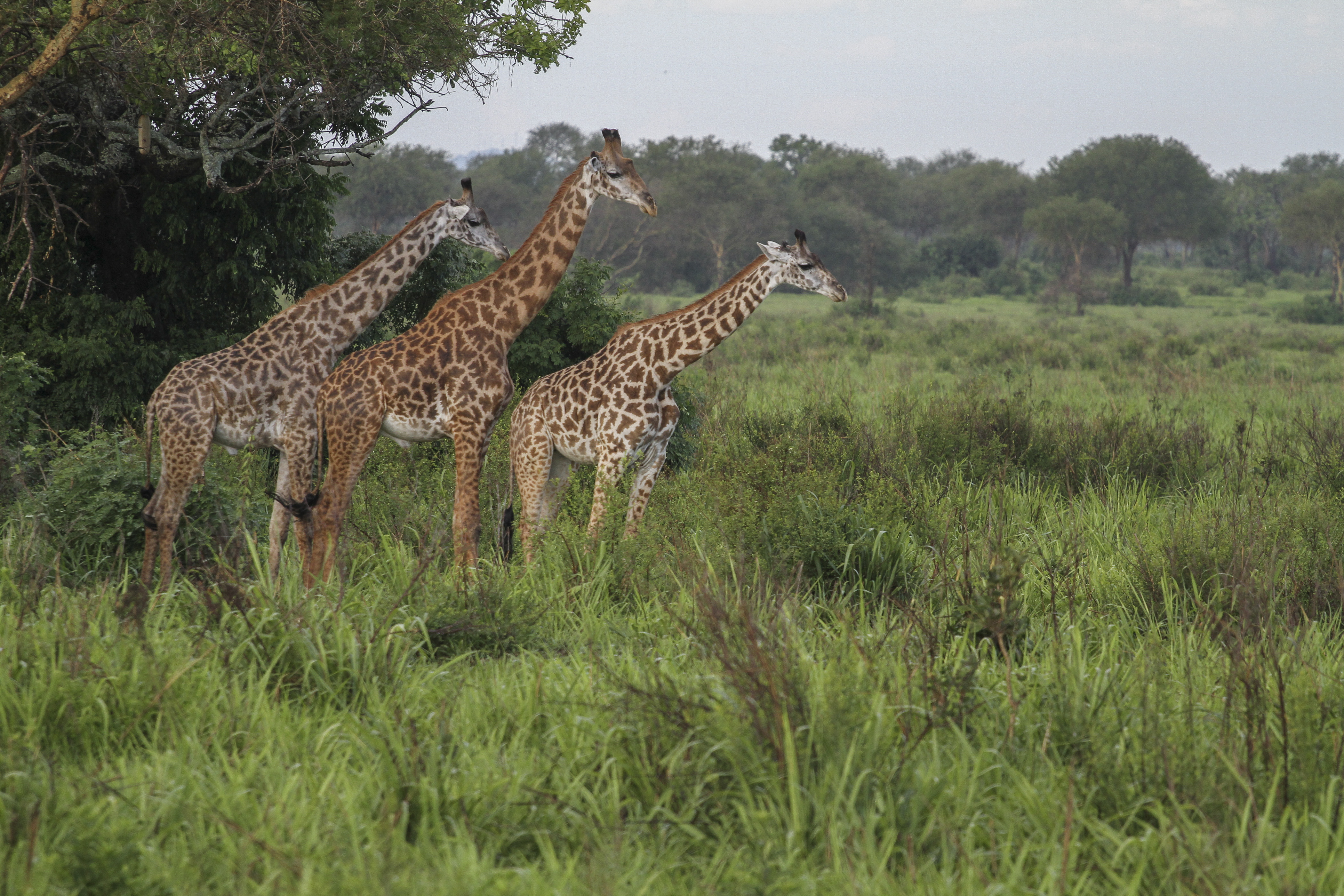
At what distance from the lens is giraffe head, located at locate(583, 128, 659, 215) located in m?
5.52

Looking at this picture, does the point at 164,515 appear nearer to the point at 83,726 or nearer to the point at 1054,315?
the point at 83,726

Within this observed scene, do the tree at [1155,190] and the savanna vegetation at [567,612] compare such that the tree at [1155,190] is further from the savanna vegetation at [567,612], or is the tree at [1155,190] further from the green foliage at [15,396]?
the green foliage at [15,396]

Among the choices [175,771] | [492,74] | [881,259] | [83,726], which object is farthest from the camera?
[881,259]

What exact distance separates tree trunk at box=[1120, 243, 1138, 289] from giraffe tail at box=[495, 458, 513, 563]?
44.5 metres

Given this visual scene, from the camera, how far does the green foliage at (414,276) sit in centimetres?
910

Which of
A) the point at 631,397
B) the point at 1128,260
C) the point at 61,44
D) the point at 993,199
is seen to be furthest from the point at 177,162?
the point at 993,199

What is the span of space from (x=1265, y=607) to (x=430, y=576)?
12.3 feet

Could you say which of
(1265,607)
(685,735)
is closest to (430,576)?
(685,735)

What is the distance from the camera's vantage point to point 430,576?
5.05 m

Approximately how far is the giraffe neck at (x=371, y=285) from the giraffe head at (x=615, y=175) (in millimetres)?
767

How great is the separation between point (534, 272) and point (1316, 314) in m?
34.0

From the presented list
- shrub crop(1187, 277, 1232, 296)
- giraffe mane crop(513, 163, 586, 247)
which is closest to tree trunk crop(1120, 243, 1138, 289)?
shrub crop(1187, 277, 1232, 296)

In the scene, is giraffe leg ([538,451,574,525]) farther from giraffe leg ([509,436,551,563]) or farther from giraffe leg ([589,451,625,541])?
giraffe leg ([589,451,625,541])

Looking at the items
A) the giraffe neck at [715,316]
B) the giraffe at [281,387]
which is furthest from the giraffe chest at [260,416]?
the giraffe neck at [715,316]
